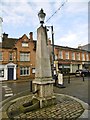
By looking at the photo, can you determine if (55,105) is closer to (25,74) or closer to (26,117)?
(26,117)

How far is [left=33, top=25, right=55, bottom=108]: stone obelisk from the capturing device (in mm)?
7528

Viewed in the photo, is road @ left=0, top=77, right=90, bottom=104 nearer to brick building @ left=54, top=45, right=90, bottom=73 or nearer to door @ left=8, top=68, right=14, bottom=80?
door @ left=8, top=68, right=14, bottom=80

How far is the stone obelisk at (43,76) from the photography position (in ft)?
24.7

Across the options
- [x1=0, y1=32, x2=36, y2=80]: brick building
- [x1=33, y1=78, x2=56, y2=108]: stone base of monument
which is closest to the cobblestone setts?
[x1=33, y1=78, x2=56, y2=108]: stone base of monument

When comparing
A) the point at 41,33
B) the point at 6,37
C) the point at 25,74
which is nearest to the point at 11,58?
the point at 25,74

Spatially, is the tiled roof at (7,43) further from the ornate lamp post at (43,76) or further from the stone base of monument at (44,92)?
the stone base of monument at (44,92)

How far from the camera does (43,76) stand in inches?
305

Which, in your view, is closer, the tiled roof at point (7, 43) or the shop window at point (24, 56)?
the tiled roof at point (7, 43)

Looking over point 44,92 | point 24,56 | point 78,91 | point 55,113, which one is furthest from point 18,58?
point 55,113

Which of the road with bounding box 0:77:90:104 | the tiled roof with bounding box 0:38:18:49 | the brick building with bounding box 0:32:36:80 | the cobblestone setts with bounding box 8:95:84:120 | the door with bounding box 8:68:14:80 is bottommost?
the road with bounding box 0:77:90:104

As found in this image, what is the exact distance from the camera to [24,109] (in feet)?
21.9

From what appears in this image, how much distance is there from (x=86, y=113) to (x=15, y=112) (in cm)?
329

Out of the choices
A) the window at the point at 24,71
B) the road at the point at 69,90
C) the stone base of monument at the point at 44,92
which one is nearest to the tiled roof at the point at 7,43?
the window at the point at 24,71

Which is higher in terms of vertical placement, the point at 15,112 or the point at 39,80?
the point at 39,80
